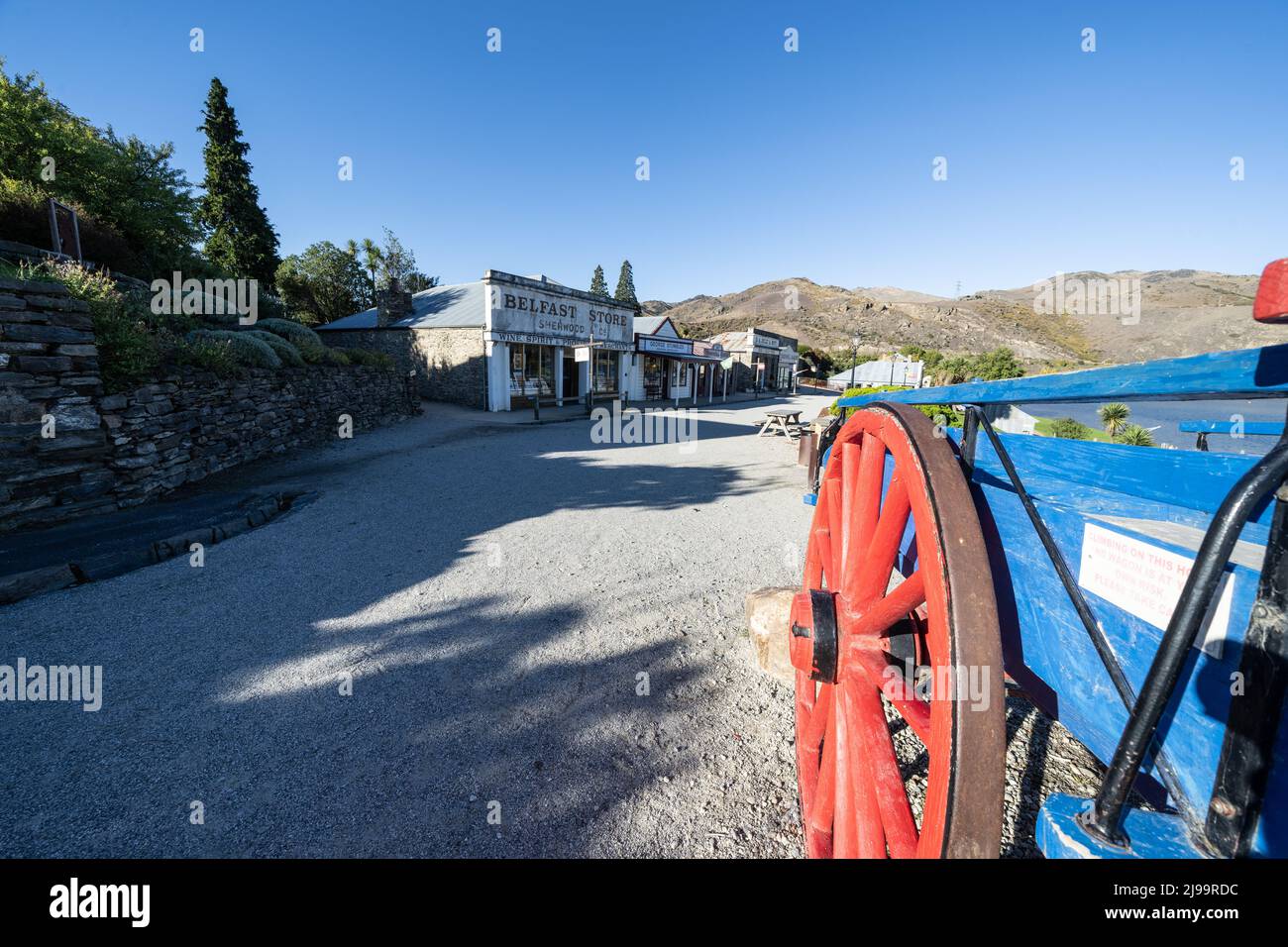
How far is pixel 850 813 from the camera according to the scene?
1.66m

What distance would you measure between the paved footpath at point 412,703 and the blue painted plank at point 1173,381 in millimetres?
2098

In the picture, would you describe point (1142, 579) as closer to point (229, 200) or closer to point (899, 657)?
point (899, 657)

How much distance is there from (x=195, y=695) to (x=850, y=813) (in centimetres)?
368

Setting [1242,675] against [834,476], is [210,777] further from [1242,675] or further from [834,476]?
[1242,675]

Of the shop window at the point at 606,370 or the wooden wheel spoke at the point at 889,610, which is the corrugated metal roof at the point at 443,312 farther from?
the wooden wheel spoke at the point at 889,610

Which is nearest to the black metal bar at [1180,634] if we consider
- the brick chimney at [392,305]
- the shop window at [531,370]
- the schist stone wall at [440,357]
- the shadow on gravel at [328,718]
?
the shadow on gravel at [328,718]

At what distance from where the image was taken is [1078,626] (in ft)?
4.20

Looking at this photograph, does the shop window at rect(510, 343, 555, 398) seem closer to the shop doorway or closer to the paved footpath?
the shop doorway

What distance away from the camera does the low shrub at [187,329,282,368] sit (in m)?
9.48

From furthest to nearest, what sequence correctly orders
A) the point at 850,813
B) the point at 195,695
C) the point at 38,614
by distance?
1. the point at 38,614
2. the point at 195,695
3. the point at 850,813

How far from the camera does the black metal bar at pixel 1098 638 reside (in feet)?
3.31

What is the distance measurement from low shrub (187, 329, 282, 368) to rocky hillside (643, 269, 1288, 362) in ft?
132

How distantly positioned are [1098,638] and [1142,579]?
0.18m
